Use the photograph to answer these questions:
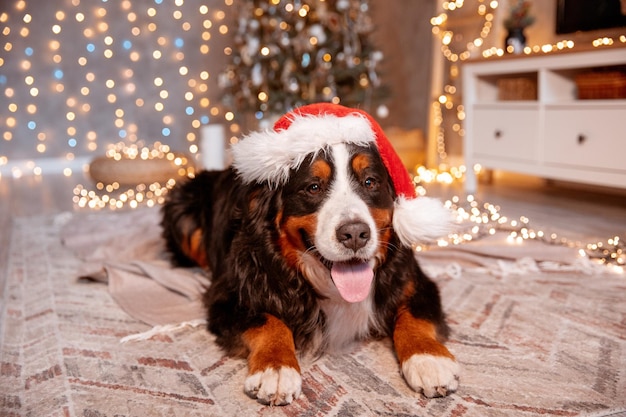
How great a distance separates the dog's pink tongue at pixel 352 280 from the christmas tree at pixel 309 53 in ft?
12.9

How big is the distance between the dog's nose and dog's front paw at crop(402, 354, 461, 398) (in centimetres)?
35

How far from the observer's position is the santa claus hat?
1725mm

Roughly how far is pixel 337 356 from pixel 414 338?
0.27 m

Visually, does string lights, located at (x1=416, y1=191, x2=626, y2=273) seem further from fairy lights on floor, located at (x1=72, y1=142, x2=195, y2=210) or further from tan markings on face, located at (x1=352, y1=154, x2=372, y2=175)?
fairy lights on floor, located at (x1=72, y1=142, x2=195, y2=210)

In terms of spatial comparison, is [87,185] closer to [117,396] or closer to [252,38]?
[252,38]

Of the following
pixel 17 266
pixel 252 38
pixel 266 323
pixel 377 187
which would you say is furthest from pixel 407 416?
pixel 252 38

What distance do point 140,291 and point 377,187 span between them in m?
1.25

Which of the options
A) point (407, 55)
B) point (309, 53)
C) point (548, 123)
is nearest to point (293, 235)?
point (548, 123)

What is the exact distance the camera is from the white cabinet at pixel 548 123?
11.7 feet

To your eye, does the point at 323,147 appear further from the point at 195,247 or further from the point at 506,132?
the point at 506,132

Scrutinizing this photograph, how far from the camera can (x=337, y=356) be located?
1.82 metres

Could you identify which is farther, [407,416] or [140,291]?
[140,291]

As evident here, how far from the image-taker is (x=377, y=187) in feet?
5.80

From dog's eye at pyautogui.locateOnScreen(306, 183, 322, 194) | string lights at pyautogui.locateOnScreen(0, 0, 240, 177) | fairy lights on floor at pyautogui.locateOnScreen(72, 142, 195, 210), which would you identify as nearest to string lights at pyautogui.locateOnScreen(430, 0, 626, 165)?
string lights at pyautogui.locateOnScreen(0, 0, 240, 177)
